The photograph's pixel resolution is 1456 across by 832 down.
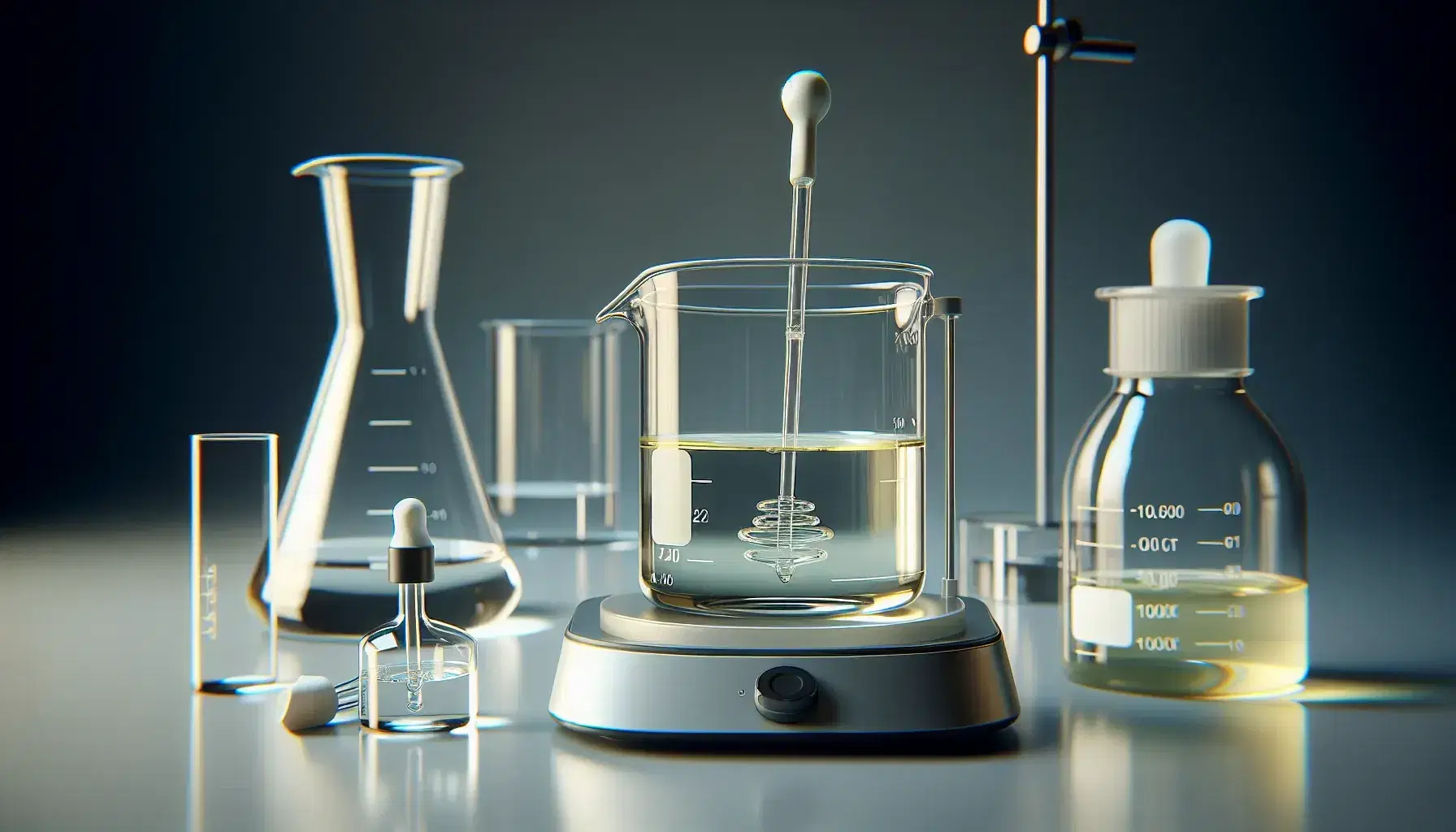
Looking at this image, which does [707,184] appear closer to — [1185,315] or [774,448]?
[1185,315]

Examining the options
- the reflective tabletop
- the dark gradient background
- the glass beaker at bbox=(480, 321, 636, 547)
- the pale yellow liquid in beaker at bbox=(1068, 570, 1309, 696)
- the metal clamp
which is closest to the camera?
the reflective tabletop

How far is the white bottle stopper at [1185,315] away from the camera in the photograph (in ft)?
3.79

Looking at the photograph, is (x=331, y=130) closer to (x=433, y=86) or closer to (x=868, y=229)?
(x=433, y=86)

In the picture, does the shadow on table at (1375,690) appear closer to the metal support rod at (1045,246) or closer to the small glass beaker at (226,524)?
the metal support rod at (1045,246)

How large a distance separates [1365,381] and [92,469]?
7.64 ft

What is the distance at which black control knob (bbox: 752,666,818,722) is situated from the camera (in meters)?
0.97

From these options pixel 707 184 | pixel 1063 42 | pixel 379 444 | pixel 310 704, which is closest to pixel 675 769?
pixel 310 704

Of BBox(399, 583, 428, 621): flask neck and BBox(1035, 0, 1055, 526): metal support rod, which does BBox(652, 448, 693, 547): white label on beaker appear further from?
BBox(1035, 0, 1055, 526): metal support rod

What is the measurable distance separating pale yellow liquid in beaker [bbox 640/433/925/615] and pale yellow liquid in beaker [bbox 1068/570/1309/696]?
0.23m

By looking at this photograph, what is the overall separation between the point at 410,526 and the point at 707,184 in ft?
5.19

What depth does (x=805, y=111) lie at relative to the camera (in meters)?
1.04

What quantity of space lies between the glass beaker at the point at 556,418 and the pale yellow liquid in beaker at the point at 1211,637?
3.72 ft

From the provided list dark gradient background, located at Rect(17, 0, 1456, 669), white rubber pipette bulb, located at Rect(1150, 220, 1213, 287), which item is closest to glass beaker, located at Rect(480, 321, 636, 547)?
dark gradient background, located at Rect(17, 0, 1456, 669)

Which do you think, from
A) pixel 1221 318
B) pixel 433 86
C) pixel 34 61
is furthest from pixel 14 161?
pixel 1221 318
